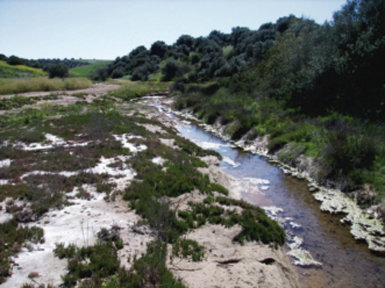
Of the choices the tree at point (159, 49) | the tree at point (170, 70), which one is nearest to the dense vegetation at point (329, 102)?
the tree at point (170, 70)

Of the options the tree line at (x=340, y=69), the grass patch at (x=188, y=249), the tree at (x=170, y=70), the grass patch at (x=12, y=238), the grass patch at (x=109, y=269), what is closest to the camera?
the grass patch at (x=109, y=269)

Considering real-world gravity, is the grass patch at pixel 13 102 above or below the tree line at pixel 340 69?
below

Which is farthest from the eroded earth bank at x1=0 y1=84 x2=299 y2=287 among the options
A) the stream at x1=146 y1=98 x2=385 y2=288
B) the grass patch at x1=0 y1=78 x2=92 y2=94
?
the grass patch at x1=0 y1=78 x2=92 y2=94

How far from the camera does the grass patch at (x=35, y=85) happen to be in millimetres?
43375

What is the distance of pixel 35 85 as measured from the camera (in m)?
47.4

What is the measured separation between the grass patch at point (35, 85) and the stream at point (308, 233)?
1667 inches

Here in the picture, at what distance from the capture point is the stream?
796 cm

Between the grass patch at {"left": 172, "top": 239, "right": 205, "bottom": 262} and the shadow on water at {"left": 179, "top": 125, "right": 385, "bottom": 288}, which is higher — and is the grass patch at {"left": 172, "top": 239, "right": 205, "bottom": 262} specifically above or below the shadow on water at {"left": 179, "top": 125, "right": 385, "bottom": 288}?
above

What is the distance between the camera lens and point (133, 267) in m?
6.73

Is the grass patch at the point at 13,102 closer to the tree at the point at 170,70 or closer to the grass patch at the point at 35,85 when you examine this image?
the grass patch at the point at 35,85

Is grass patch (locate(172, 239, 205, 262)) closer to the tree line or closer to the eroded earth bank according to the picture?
the eroded earth bank

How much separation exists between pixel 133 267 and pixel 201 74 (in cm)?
6276

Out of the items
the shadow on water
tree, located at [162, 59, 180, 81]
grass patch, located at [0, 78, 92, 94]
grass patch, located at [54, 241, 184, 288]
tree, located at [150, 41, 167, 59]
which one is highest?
tree, located at [150, 41, 167, 59]

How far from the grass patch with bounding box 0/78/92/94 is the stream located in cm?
4234
